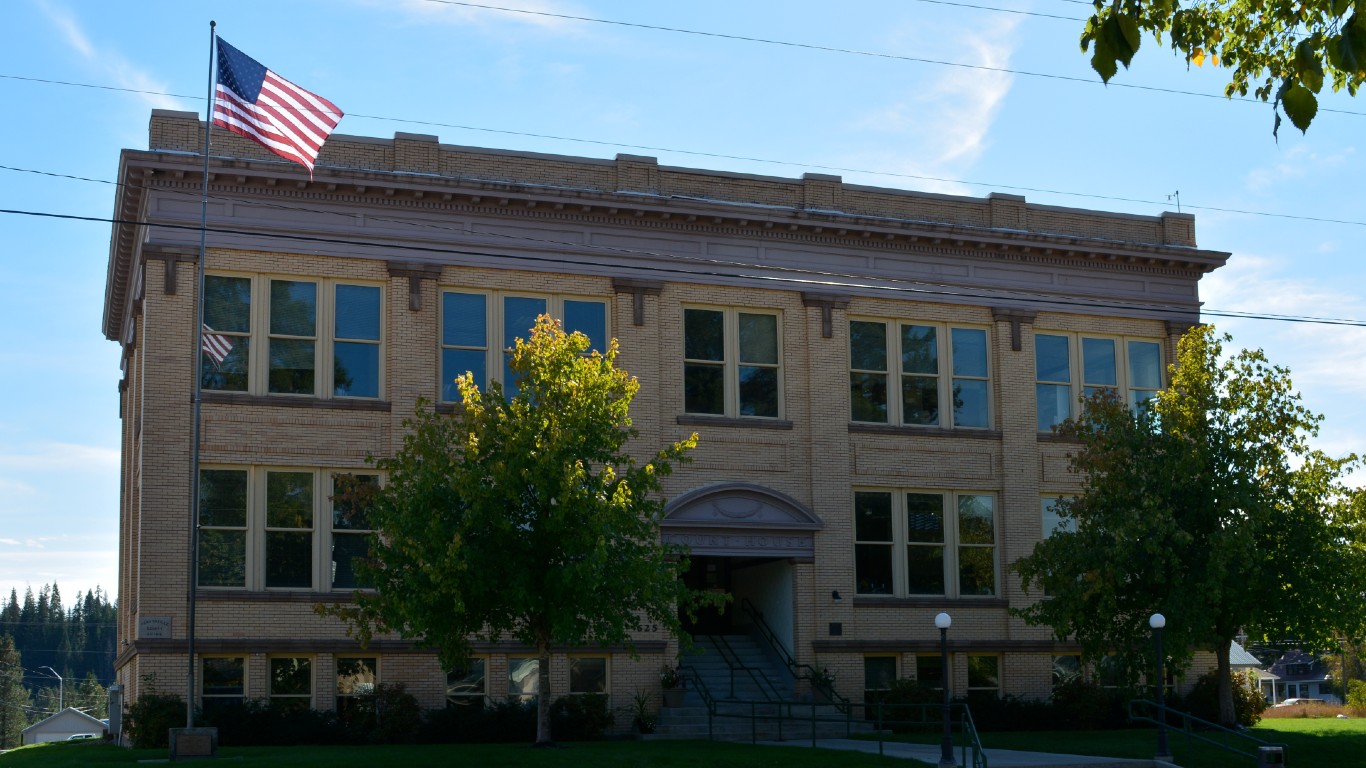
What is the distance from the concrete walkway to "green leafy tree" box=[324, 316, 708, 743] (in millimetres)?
4342

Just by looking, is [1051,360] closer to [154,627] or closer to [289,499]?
[289,499]

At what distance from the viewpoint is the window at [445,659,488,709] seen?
31.2 m

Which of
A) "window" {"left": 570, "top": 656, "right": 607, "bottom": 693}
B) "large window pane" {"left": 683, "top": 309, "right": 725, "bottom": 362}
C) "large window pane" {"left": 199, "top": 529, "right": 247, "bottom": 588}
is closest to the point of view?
"large window pane" {"left": 199, "top": 529, "right": 247, "bottom": 588}

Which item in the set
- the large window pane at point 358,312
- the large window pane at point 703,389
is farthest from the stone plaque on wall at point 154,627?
the large window pane at point 703,389

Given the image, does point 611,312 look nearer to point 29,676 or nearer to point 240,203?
point 240,203

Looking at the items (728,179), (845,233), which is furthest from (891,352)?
(728,179)

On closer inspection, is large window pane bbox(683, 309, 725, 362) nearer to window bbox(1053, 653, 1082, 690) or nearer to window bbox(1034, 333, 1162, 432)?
window bbox(1034, 333, 1162, 432)

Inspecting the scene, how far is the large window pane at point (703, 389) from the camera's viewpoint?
34.2 meters

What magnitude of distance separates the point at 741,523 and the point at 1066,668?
28.8 ft

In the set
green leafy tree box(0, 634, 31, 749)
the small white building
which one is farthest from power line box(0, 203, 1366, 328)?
green leafy tree box(0, 634, 31, 749)

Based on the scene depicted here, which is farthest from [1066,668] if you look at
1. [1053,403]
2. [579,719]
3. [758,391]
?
[579,719]

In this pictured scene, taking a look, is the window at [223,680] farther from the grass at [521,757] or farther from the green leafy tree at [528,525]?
the green leafy tree at [528,525]

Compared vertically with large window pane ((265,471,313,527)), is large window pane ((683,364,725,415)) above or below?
above

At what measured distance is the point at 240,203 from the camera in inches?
1216
